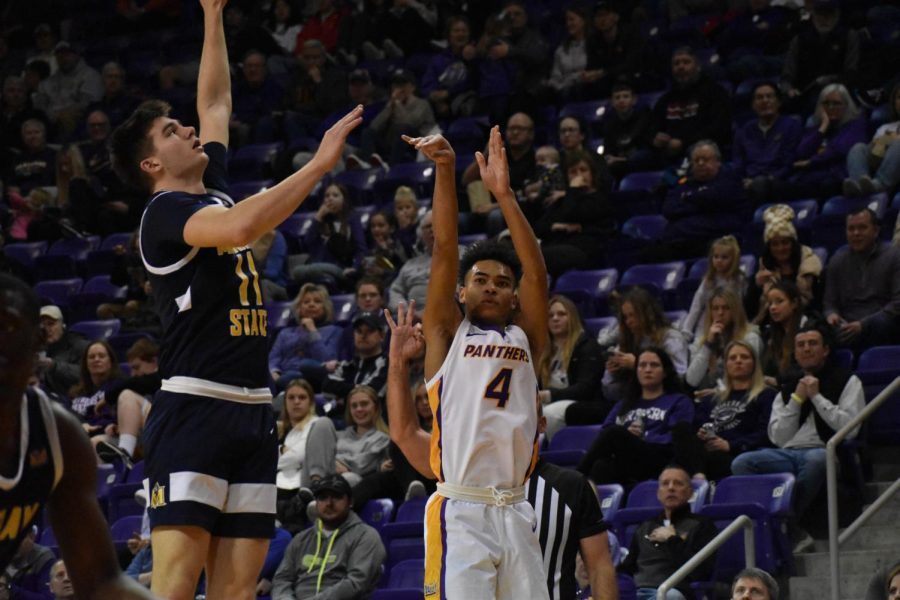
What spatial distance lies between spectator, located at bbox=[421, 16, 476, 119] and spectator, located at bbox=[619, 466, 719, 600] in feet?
25.6

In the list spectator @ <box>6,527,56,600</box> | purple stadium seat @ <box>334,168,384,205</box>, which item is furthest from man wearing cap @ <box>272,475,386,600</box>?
purple stadium seat @ <box>334,168,384,205</box>

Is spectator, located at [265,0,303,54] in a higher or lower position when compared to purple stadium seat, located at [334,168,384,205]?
higher

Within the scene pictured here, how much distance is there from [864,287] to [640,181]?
351cm

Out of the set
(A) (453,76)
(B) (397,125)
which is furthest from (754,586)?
(A) (453,76)

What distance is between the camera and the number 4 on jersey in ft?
19.5

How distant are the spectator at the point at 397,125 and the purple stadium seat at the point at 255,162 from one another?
106 centimetres

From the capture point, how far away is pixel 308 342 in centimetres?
1301

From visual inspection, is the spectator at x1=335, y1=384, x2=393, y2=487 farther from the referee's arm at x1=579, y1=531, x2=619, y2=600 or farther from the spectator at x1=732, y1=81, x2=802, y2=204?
the referee's arm at x1=579, y1=531, x2=619, y2=600

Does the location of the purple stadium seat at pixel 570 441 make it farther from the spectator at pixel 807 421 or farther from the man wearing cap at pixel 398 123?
the man wearing cap at pixel 398 123

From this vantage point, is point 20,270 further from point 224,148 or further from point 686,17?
point 224,148

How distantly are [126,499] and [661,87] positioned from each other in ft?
23.7

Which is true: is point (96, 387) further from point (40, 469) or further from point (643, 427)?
point (40, 469)

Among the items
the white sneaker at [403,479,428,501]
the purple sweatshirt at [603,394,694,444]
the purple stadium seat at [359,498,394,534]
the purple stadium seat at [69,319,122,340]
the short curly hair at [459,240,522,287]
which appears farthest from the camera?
the purple stadium seat at [69,319,122,340]

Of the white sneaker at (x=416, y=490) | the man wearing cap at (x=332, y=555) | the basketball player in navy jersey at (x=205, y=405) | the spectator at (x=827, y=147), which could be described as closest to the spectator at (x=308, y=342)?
the white sneaker at (x=416, y=490)
